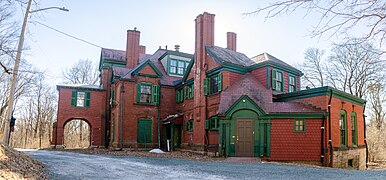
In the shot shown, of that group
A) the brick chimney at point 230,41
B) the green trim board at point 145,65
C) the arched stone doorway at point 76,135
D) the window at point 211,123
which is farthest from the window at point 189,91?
the arched stone doorway at point 76,135

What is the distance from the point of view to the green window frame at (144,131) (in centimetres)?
2502

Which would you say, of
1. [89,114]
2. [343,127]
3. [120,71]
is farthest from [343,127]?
[89,114]

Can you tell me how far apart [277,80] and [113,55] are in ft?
56.8

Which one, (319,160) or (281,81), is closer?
(319,160)

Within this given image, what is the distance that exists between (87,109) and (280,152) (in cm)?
1794

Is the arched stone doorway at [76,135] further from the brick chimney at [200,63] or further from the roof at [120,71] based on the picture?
the brick chimney at [200,63]

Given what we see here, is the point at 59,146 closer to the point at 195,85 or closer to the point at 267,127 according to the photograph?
the point at 195,85

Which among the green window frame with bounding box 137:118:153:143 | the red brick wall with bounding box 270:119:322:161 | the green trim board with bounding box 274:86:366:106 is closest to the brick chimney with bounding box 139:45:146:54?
the green window frame with bounding box 137:118:153:143

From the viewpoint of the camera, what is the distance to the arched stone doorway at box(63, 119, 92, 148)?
3702 centimetres

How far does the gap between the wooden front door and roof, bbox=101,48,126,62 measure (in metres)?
17.1

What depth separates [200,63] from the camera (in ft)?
71.5

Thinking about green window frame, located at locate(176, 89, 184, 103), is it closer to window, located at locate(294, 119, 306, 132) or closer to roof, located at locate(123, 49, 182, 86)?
roof, located at locate(123, 49, 182, 86)

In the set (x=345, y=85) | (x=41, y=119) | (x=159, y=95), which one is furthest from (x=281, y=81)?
(x=41, y=119)

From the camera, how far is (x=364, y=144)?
21422 millimetres
